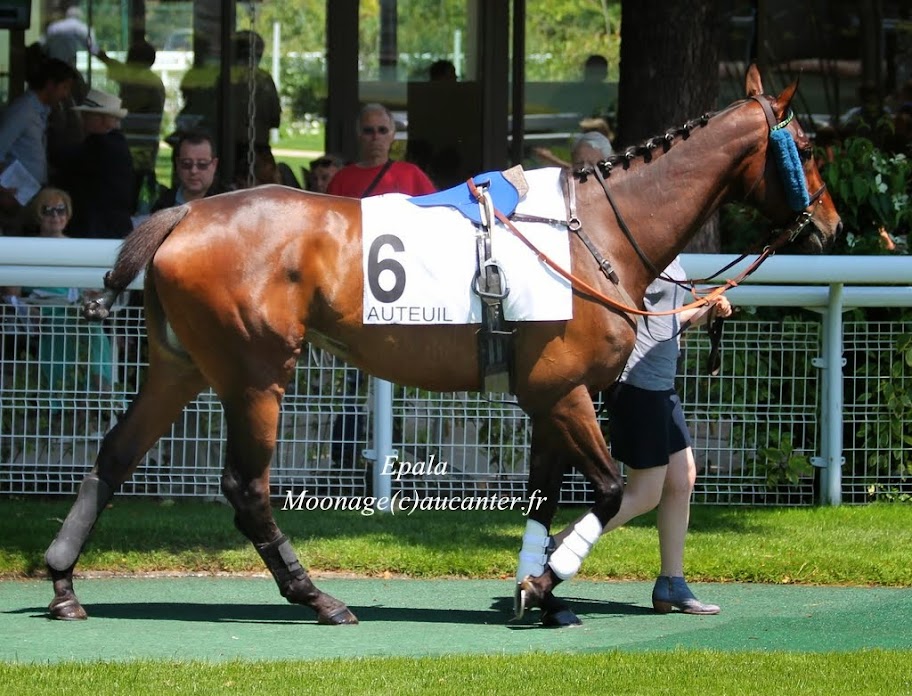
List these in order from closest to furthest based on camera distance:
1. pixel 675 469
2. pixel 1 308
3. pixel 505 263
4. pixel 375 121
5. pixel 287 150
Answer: pixel 505 263 < pixel 675 469 < pixel 1 308 < pixel 375 121 < pixel 287 150

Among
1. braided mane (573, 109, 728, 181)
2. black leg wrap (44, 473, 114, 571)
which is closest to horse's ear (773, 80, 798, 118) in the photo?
braided mane (573, 109, 728, 181)

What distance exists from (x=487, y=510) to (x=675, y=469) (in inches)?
78.1

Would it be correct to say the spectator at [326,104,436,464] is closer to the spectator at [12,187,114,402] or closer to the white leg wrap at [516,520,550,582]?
the spectator at [12,187,114,402]

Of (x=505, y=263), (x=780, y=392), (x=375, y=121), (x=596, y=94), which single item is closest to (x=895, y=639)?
(x=505, y=263)

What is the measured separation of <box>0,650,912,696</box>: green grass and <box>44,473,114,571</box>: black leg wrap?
3.17 feet

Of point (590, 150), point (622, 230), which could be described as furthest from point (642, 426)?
point (590, 150)

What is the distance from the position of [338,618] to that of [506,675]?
111cm

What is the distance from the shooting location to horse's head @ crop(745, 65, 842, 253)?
591cm

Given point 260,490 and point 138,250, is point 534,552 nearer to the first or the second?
point 260,490

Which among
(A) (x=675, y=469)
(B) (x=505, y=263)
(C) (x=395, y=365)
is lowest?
(A) (x=675, y=469)

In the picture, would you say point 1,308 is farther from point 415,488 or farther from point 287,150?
point 287,150

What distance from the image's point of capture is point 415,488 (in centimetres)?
795

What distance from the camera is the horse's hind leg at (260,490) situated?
5.80 metres

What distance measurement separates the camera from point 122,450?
613 cm
